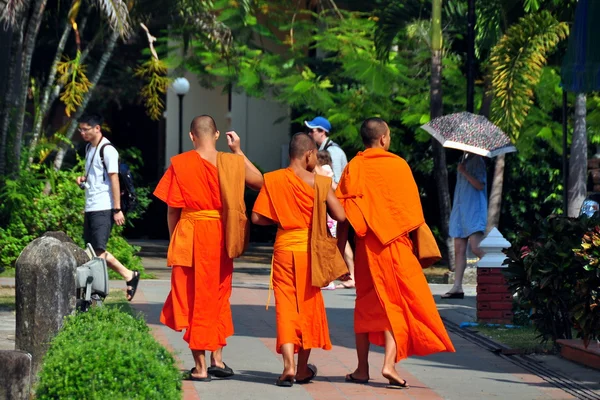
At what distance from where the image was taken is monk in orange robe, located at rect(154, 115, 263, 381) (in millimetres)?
7434

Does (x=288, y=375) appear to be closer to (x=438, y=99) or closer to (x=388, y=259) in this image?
(x=388, y=259)

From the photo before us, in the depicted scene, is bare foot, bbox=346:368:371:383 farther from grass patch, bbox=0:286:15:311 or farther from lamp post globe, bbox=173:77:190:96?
lamp post globe, bbox=173:77:190:96

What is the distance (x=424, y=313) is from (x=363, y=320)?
0.40 metres

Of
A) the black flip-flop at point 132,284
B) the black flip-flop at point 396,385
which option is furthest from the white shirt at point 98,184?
the black flip-flop at point 396,385

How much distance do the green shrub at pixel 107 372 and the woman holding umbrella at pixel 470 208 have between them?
239 inches

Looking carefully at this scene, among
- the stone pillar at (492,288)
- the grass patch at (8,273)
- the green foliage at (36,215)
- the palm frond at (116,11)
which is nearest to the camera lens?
the stone pillar at (492,288)

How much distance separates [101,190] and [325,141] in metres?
2.99

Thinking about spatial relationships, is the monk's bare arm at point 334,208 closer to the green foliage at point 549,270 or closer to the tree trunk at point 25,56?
the green foliage at point 549,270

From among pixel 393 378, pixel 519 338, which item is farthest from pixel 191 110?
pixel 393 378

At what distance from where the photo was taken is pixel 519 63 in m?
14.4

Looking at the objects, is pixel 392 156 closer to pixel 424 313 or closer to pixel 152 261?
pixel 424 313

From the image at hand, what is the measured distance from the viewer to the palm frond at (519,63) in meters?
14.3

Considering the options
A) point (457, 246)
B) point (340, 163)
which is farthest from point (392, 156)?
point (340, 163)

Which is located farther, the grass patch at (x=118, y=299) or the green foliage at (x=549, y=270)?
the grass patch at (x=118, y=299)
